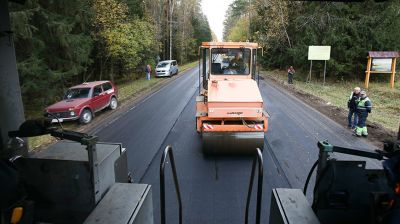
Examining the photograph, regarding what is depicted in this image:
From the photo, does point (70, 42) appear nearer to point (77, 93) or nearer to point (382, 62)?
point (77, 93)

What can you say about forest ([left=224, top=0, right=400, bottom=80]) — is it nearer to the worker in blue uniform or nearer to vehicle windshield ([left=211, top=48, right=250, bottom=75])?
the worker in blue uniform

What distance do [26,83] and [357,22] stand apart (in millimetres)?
24671

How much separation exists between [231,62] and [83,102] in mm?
6899

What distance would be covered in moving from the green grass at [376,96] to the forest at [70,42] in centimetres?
1473

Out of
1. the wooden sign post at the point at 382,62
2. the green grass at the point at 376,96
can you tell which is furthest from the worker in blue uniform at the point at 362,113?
the wooden sign post at the point at 382,62

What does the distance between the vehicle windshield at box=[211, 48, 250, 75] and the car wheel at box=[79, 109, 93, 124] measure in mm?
6355

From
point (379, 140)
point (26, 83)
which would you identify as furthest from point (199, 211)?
point (26, 83)

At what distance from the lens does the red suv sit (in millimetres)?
13524

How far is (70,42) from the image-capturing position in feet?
62.2

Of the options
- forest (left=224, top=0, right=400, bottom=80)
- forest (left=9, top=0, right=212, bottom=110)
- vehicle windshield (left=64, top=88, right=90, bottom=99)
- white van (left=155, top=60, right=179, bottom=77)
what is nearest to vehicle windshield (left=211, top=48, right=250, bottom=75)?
vehicle windshield (left=64, top=88, right=90, bottom=99)

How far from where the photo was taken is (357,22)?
88.2 ft

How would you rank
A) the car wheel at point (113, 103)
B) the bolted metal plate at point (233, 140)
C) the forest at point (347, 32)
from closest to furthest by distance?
the bolted metal plate at point (233, 140), the car wheel at point (113, 103), the forest at point (347, 32)

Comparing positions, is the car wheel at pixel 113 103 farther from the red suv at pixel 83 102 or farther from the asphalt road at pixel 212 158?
the asphalt road at pixel 212 158

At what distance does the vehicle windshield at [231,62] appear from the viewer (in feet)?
35.9
